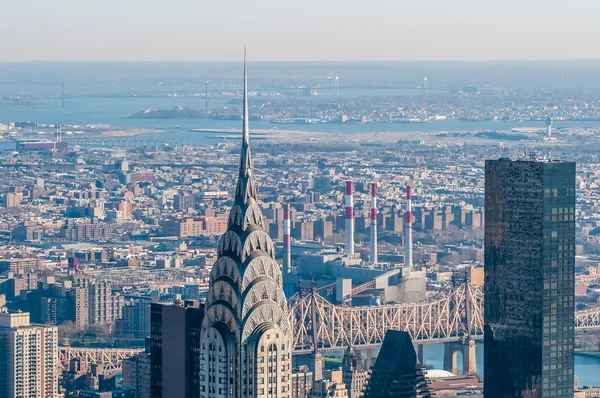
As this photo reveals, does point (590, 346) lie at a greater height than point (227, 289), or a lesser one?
lesser

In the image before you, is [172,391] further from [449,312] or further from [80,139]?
[80,139]

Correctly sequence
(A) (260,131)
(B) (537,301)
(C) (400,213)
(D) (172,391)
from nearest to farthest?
(D) (172,391), (B) (537,301), (C) (400,213), (A) (260,131)

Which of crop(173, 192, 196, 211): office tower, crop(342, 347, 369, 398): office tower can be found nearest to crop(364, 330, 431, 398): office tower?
crop(342, 347, 369, 398): office tower

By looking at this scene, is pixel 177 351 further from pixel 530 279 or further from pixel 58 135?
pixel 58 135

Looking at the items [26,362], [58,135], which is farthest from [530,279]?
[58,135]

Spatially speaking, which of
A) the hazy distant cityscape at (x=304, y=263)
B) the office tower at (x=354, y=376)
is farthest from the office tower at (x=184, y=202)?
the office tower at (x=354, y=376)

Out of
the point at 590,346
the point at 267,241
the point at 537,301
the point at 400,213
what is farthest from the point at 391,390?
the point at 400,213

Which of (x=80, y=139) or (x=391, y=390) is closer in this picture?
(x=391, y=390)

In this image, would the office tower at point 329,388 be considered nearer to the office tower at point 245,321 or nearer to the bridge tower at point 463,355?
the bridge tower at point 463,355
